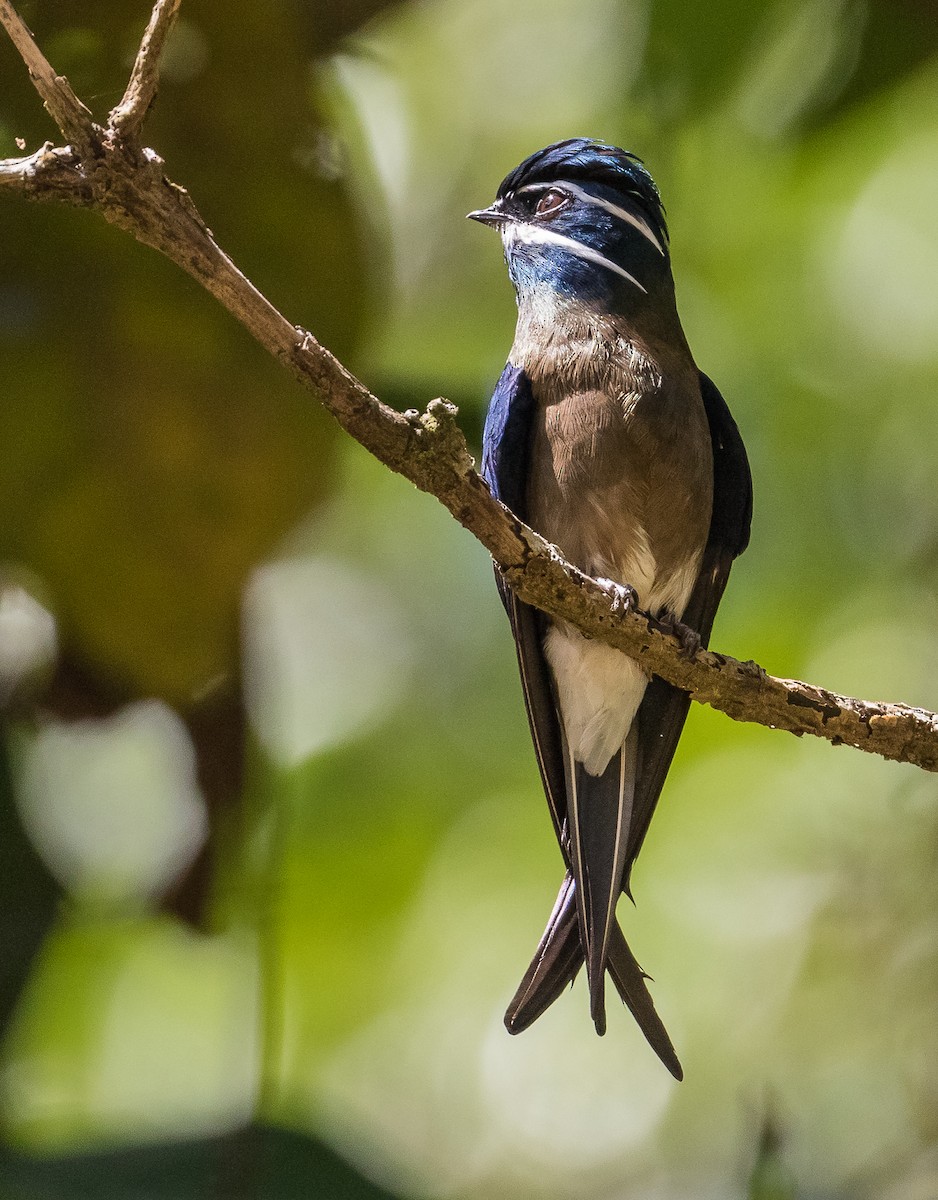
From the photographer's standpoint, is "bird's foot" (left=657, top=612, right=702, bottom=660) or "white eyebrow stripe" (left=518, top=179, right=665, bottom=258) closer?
"bird's foot" (left=657, top=612, right=702, bottom=660)

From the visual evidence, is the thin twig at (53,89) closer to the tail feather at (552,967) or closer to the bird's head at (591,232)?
the bird's head at (591,232)

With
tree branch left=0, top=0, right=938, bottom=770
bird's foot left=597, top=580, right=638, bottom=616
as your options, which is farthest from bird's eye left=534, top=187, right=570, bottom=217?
tree branch left=0, top=0, right=938, bottom=770

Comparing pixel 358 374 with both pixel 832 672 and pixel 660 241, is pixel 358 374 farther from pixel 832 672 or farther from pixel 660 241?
pixel 832 672

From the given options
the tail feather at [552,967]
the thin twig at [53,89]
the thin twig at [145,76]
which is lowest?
the tail feather at [552,967]

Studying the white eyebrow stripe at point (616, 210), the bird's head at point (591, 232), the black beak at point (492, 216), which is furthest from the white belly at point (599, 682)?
the black beak at point (492, 216)

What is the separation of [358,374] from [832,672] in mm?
2421

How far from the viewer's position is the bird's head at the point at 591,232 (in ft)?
11.1

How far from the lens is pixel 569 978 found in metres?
3.04

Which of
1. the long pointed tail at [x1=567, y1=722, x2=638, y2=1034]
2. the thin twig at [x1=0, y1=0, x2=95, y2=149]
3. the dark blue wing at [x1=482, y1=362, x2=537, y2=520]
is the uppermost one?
the dark blue wing at [x1=482, y1=362, x2=537, y2=520]

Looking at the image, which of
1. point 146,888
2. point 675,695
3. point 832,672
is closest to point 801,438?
point 832,672

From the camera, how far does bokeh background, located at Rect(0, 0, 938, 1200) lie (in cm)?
378

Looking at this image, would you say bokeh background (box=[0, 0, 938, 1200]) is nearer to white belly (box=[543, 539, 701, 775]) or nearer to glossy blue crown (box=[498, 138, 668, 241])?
glossy blue crown (box=[498, 138, 668, 241])

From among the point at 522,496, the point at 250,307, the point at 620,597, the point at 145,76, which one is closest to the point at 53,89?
the point at 145,76

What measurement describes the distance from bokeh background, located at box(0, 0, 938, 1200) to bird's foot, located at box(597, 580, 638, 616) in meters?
1.30
